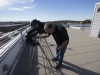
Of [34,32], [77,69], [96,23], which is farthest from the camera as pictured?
[96,23]

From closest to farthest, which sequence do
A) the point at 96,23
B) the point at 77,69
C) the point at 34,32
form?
the point at 34,32 → the point at 77,69 → the point at 96,23

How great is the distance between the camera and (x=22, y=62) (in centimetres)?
222

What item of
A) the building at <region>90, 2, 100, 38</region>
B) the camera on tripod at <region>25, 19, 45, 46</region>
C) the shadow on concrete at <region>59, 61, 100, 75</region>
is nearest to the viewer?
the camera on tripod at <region>25, 19, 45, 46</region>

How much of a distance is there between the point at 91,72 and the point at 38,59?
4.55 ft

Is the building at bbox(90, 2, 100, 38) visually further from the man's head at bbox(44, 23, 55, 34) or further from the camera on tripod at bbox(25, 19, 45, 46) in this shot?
the camera on tripod at bbox(25, 19, 45, 46)

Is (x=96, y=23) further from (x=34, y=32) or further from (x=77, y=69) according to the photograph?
(x=34, y=32)

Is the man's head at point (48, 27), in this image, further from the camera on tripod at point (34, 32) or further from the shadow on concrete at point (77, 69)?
the shadow on concrete at point (77, 69)

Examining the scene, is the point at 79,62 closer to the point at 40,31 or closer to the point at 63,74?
the point at 63,74

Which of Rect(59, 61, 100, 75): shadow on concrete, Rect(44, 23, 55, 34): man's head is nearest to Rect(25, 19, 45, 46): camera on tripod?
Rect(44, 23, 55, 34): man's head

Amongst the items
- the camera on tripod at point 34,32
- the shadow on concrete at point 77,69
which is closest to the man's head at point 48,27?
the camera on tripod at point 34,32

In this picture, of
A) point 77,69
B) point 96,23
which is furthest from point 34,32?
point 96,23

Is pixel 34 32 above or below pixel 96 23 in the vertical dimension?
below

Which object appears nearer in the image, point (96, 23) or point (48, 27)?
point (48, 27)

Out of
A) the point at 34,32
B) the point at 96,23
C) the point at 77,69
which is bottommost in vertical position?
the point at 77,69
